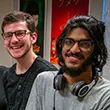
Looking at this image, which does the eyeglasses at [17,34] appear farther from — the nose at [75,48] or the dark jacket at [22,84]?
the nose at [75,48]

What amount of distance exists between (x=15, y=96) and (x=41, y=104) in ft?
1.39

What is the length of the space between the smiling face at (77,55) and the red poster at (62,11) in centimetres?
156

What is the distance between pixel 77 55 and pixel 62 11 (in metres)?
1.77

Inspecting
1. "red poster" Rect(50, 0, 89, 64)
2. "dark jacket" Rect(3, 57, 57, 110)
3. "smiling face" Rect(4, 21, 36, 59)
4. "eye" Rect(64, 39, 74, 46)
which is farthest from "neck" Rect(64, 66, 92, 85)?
"red poster" Rect(50, 0, 89, 64)

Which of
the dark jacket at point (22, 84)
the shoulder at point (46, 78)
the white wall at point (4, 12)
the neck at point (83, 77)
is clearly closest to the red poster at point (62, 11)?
the white wall at point (4, 12)

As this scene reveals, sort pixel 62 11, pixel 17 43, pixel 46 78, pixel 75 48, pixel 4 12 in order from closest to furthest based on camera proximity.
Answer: pixel 75 48 → pixel 46 78 → pixel 17 43 → pixel 62 11 → pixel 4 12

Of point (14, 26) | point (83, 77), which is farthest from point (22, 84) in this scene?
point (83, 77)

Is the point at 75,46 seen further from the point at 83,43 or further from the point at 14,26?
the point at 14,26

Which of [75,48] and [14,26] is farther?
[14,26]

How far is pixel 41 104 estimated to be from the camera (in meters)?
1.34

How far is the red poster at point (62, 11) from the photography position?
2.78 metres

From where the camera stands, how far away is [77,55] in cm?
119

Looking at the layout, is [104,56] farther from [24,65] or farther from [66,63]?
[24,65]

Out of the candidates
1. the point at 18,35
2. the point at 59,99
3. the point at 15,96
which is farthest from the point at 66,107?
the point at 18,35
